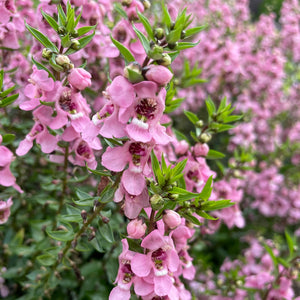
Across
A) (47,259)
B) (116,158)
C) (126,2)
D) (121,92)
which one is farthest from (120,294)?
(126,2)

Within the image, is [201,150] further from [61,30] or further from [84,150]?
[61,30]

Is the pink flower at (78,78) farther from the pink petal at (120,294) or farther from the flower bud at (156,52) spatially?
the pink petal at (120,294)

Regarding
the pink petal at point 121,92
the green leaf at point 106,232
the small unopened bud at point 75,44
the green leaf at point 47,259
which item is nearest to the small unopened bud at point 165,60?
the pink petal at point 121,92

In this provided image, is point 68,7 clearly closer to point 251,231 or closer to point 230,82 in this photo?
point 230,82

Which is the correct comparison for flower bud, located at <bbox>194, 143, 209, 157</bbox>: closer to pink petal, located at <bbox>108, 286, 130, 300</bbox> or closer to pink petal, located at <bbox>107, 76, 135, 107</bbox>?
pink petal, located at <bbox>107, 76, 135, 107</bbox>

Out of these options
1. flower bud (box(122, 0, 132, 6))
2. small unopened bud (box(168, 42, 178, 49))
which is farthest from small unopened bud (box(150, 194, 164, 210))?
flower bud (box(122, 0, 132, 6))

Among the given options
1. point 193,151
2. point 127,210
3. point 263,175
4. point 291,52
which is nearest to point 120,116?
point 127,210
